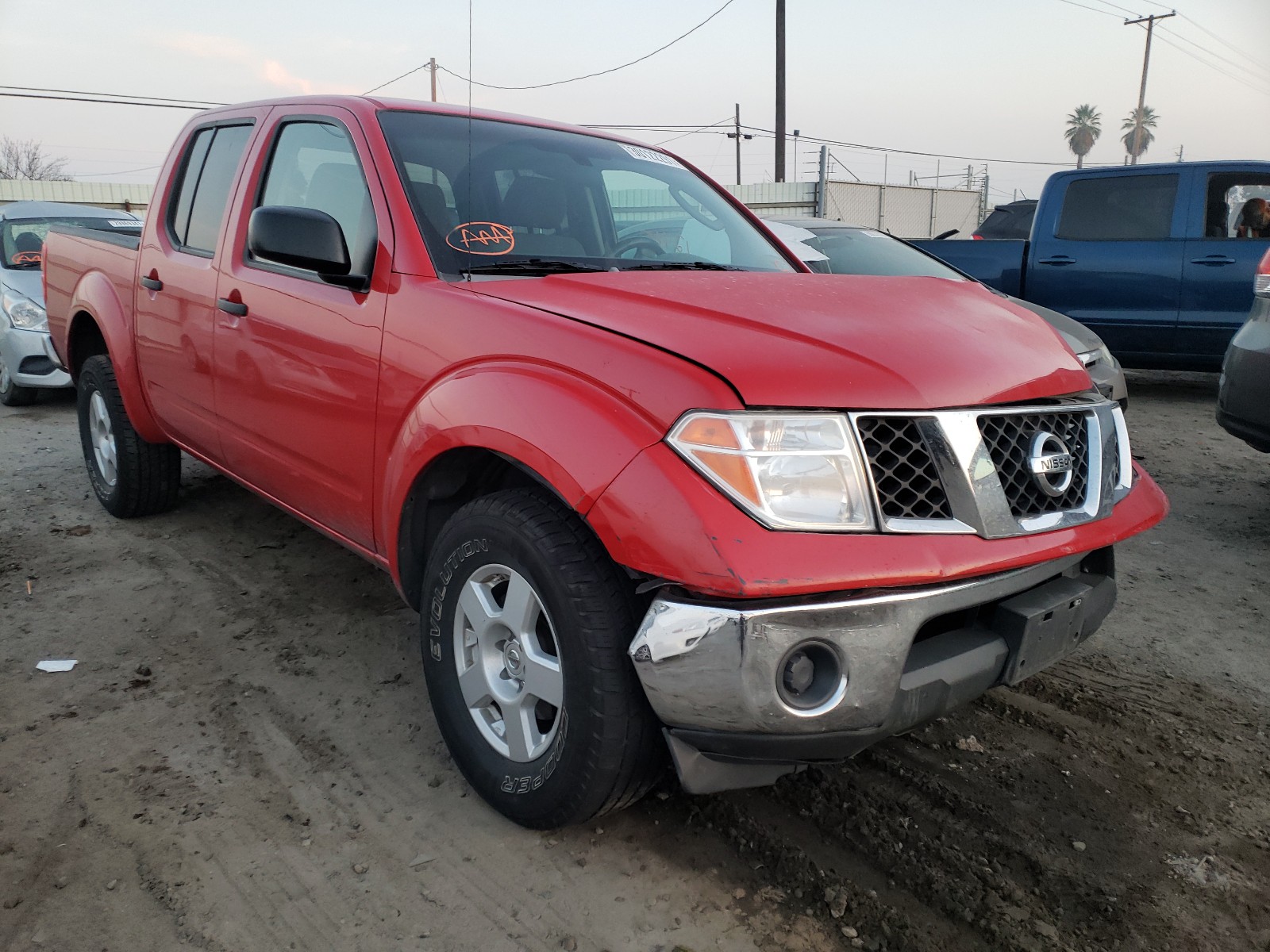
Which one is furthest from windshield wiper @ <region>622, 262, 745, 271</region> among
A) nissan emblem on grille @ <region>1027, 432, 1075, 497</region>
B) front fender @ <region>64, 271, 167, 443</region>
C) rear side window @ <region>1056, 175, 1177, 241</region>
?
rear side window @ <region>1056, 175, 1177, 241</region>

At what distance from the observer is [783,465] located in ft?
5.73

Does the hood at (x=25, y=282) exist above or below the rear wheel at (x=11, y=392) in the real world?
above

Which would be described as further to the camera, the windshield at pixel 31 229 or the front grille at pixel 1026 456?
the windshield at pixel 31 229

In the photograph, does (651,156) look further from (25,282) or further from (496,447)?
(25,282)

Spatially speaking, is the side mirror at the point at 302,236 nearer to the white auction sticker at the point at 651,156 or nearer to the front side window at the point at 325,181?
the front side window at the point at 325,181

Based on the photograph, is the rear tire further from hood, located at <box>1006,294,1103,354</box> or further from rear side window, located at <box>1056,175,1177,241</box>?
rear side window, located at <box>1056,175,1177,241</box>

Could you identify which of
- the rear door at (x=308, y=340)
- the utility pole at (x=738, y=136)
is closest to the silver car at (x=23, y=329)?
the rear door at (x=308, y=340)

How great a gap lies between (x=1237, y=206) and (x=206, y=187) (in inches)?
292

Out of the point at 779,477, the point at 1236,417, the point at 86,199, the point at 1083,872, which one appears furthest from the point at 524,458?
the point at 86,199

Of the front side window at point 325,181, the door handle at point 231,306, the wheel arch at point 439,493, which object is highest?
the front side window at point 325,181

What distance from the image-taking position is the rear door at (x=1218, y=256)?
7094 millimetres

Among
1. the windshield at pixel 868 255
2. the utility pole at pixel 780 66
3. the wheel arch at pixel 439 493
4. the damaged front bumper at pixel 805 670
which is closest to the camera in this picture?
the damaged front bumper at pixel 805 670

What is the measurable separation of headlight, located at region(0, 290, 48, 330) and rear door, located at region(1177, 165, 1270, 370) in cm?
915

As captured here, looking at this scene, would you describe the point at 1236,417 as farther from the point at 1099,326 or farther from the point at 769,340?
the point at 1099,326
